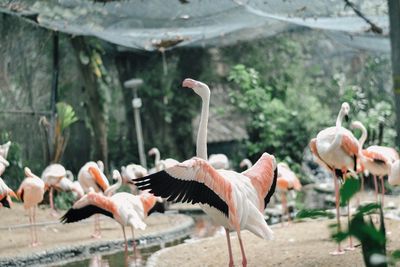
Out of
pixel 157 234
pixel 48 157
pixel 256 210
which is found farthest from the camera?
pixel 48 157

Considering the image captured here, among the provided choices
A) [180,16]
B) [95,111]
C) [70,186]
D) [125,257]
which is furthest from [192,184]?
[95,111]

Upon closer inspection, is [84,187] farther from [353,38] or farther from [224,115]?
[224,115]

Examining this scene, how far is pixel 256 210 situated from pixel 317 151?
158 centimetres

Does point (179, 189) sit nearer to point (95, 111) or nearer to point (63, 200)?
point (63, 200)

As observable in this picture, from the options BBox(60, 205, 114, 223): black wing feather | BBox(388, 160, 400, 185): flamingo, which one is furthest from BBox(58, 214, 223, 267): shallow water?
BBox(388, 160, 400, 185): flamingo

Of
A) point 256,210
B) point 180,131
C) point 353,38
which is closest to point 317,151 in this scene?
point 256,210

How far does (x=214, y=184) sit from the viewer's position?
13.0 ft

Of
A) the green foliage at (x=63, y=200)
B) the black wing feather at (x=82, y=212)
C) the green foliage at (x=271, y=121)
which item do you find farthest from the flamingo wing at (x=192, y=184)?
the green foliage at (x=271, y=121)

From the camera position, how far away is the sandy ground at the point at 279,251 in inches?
193

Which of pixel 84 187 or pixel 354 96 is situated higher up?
pixel 354 96

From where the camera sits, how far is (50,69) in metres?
11.5

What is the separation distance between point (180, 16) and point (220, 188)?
510 cm

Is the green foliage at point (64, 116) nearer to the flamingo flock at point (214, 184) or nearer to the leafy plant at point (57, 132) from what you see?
the leafy plant at point (57, 132)

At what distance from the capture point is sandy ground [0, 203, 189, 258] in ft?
21.7
